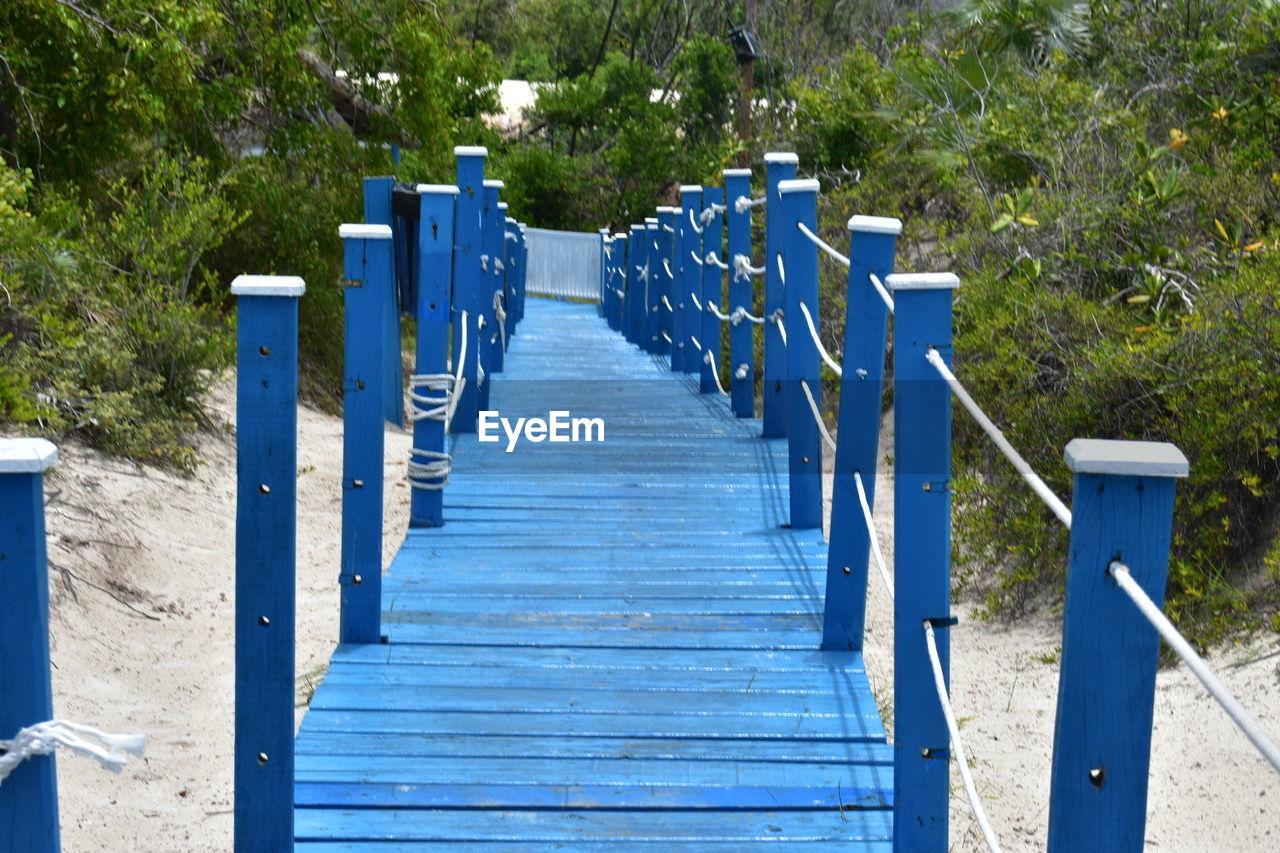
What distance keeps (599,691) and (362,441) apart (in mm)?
915

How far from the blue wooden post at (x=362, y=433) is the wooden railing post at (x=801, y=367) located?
1.66 meters

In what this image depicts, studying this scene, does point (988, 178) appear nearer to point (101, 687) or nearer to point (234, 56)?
point (234, 56)

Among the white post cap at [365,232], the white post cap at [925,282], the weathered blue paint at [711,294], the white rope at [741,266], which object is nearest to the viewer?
the white post cap at [925,282]

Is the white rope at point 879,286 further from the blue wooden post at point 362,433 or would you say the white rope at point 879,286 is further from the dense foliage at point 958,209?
the dense foliage at point 958,209

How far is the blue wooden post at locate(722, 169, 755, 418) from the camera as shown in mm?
7043

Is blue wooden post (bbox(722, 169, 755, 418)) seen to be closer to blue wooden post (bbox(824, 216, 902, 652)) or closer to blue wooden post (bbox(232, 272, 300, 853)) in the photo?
blue wooden post (bbox(824, 216, 902, 652))

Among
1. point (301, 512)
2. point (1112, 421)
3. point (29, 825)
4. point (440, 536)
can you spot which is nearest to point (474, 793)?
point (29, 825)

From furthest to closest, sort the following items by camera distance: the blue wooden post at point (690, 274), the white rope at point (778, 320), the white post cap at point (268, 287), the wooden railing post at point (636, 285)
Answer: the wooden railing post at point (636, 285), the blue wooden post at point (690, 274), the white rope at point (778, 320), the white post cap at point (268, 287)

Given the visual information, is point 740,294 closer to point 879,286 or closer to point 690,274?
point 690,274

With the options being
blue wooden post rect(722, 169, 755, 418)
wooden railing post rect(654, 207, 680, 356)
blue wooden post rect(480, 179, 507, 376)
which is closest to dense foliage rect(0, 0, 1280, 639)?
blue wooden post rect(722, 169, 755, 418)

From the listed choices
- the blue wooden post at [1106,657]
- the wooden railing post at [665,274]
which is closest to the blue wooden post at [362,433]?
the blue wooden post at [1106,657]

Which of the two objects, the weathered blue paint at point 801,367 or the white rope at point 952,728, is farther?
the weathered blue paint at point 801,367

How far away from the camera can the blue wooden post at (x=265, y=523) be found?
2.47 metres

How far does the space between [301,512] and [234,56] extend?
3.99 meters
